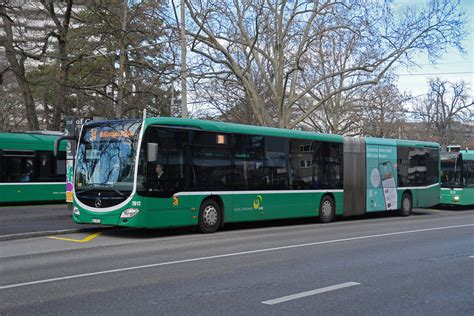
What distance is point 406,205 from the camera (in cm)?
2342

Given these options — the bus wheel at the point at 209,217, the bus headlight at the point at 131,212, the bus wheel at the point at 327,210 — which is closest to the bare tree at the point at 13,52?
the bus wheel at the point at 209,217

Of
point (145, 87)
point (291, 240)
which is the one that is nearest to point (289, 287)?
point (291, 240)

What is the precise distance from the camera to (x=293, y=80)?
34.6 m

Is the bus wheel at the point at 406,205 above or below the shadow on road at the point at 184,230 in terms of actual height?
above

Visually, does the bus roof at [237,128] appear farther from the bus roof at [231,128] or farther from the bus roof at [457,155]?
the bus roof at [457,155]

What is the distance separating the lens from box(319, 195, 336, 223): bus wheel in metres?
19.3

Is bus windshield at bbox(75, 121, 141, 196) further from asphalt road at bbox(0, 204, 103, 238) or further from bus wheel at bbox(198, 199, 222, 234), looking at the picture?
bus wheel at bbox(198, 199, 222, 234)

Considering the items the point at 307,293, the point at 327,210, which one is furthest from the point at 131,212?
the point at 327,210

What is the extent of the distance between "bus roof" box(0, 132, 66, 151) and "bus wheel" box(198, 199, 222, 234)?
12086mm

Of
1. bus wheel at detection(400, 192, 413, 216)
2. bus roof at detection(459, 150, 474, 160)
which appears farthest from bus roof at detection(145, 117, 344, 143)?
bus roof at detection(459, 150, 474, 160)

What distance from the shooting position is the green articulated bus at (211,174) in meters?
13.5

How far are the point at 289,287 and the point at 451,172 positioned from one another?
21838 mm

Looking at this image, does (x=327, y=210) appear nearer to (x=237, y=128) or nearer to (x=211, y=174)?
(x=237, y=128)

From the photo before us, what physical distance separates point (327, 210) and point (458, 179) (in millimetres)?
10636
